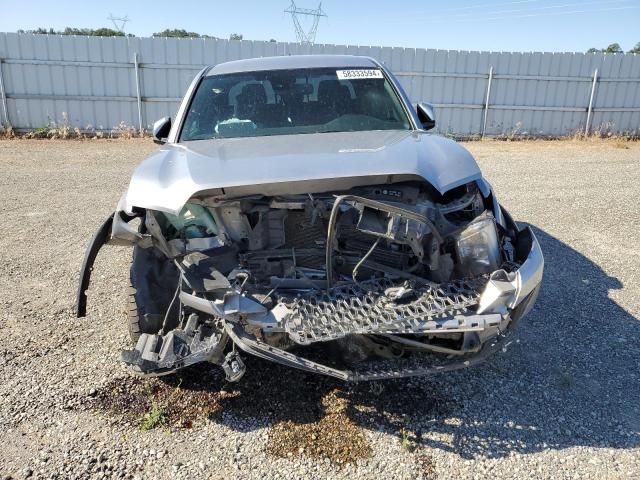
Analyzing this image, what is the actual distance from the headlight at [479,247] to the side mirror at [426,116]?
1629mm

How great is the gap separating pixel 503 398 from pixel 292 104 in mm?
2563

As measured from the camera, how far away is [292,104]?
13.3 feet

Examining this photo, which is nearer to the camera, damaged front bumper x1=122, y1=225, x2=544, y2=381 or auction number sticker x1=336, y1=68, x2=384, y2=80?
damaged front bumper x1=122, y1=225, x2=544, y2=381

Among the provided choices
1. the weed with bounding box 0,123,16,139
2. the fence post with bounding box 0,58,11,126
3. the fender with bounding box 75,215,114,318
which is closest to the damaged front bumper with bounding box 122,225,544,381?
the fender with bounding box 75,215,114,318

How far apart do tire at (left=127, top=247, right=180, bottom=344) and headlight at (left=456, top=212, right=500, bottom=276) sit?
165cm

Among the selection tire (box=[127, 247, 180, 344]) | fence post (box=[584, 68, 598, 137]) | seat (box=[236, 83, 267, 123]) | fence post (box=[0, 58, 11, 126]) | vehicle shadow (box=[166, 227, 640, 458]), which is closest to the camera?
vehicle shadow (box=[166, 227, 640, 458])

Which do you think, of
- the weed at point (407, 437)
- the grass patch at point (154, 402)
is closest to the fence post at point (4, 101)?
the grass patch at point (154, 402)

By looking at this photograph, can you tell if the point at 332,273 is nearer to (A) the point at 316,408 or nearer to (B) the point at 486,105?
(A) the point at 316,408

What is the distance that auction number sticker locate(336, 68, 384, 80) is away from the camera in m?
4.31

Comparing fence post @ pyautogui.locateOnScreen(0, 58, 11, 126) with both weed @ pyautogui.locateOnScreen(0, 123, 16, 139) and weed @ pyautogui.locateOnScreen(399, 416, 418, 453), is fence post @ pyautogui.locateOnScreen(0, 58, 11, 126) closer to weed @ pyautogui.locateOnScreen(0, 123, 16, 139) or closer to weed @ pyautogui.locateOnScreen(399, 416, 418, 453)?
weed @ pyautogui.locateOnScreen(0, 123, 16, 139)

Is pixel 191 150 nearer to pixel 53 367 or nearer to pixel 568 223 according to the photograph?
pixel 53 367

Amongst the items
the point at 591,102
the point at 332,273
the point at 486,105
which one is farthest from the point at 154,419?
the point at 591,102

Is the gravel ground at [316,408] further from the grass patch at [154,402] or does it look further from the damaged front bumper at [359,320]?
the damaged front bumper at [359,320]

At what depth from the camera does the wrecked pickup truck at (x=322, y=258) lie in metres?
2.48
